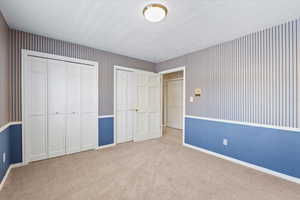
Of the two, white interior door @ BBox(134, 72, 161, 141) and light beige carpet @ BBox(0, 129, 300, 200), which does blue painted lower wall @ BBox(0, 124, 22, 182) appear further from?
white interior door @ BBox(134, 72, 161, 141)

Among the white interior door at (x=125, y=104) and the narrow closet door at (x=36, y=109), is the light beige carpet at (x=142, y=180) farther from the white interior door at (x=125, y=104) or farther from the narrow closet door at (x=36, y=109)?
the white interior door at (x=125, y=104)

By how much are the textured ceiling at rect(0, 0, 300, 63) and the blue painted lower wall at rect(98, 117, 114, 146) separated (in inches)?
73.4

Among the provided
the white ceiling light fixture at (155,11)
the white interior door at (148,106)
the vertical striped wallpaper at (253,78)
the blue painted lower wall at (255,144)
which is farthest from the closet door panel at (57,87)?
the blue painted lower wall at (255,144)

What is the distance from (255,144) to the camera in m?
2.43

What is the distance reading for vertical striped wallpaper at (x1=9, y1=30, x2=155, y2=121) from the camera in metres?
2.39

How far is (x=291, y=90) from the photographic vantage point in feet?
6.79

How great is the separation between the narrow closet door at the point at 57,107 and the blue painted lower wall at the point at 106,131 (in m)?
0.76

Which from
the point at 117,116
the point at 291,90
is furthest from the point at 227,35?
the point at 117,116

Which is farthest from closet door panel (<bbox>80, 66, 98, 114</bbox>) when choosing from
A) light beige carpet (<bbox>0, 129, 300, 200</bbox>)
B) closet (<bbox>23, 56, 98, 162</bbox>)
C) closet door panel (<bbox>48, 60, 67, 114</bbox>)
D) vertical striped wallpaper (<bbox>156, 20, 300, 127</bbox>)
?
vertical striped wallpaper (<bbox>156, 20, 300, 127</bbox>)

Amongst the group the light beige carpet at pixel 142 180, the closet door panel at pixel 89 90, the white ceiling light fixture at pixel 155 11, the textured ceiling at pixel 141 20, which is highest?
the textured ceiling at pixel 141 20

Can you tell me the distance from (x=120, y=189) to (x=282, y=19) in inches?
135

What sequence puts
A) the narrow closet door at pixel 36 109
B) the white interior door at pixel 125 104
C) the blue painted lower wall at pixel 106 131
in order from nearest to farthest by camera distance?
the narrow closet door at pixel 36 109 < the blue painted lower wall at pixel 106 131 < the white interior door at pixel 125 104

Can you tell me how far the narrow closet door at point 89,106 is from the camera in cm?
316

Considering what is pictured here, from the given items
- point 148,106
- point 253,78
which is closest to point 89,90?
point 148,106
